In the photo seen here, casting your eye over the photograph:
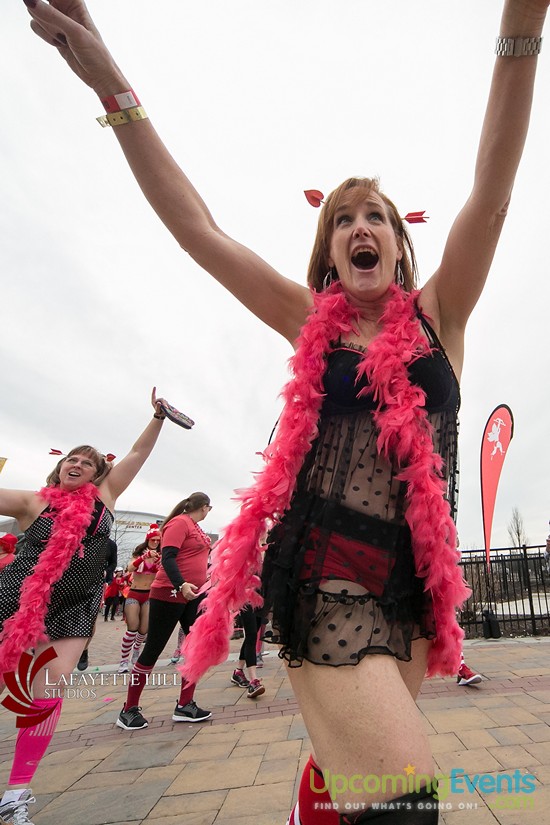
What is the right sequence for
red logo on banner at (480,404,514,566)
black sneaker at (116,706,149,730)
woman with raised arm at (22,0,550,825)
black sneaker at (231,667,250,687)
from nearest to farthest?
woman with raised arm at (22,0,550,825), black sneaker at (116,706,149,730), black sneaker at (231,667,250,687), red logo on banner at (480,404,514,566)

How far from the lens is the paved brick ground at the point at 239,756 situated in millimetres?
2402

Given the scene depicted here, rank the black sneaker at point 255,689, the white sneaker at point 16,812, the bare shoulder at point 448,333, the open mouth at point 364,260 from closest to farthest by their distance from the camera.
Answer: the bare shoulder at point 448,333 → the open mouth at point 364,260 → the white sneaker at point 16,812 → the black sneaker at point 255,689

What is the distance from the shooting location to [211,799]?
2576 mm

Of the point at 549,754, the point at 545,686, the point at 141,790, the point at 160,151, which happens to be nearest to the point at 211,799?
the point at 141,790

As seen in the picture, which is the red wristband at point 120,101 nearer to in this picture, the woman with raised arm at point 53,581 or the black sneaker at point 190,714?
the woman with raised arm at point 53,581

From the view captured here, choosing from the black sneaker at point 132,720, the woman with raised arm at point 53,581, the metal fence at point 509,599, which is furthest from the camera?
the metal fence at point 509,599

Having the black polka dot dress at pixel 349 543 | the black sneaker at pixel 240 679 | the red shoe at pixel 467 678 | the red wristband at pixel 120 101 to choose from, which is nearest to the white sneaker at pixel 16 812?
A: the black polka dot dress at pixel 349 543

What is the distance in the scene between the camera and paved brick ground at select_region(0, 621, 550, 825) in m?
2.40

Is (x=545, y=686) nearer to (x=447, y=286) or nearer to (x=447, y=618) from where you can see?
(x=447, y=618)

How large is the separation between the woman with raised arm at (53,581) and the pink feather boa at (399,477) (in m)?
1.78

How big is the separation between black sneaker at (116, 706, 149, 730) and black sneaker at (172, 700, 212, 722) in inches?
10.5

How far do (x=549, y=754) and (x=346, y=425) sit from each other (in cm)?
276

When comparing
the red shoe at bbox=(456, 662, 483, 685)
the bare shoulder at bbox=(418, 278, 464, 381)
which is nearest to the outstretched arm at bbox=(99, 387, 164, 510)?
the bare shoulder at bbox=(418, 278, 464, 381)

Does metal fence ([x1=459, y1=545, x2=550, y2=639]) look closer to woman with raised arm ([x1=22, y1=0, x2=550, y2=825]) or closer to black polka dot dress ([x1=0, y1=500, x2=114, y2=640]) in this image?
black polka dot dress ([x1=0, y1=500, x2=114, y2=640])
